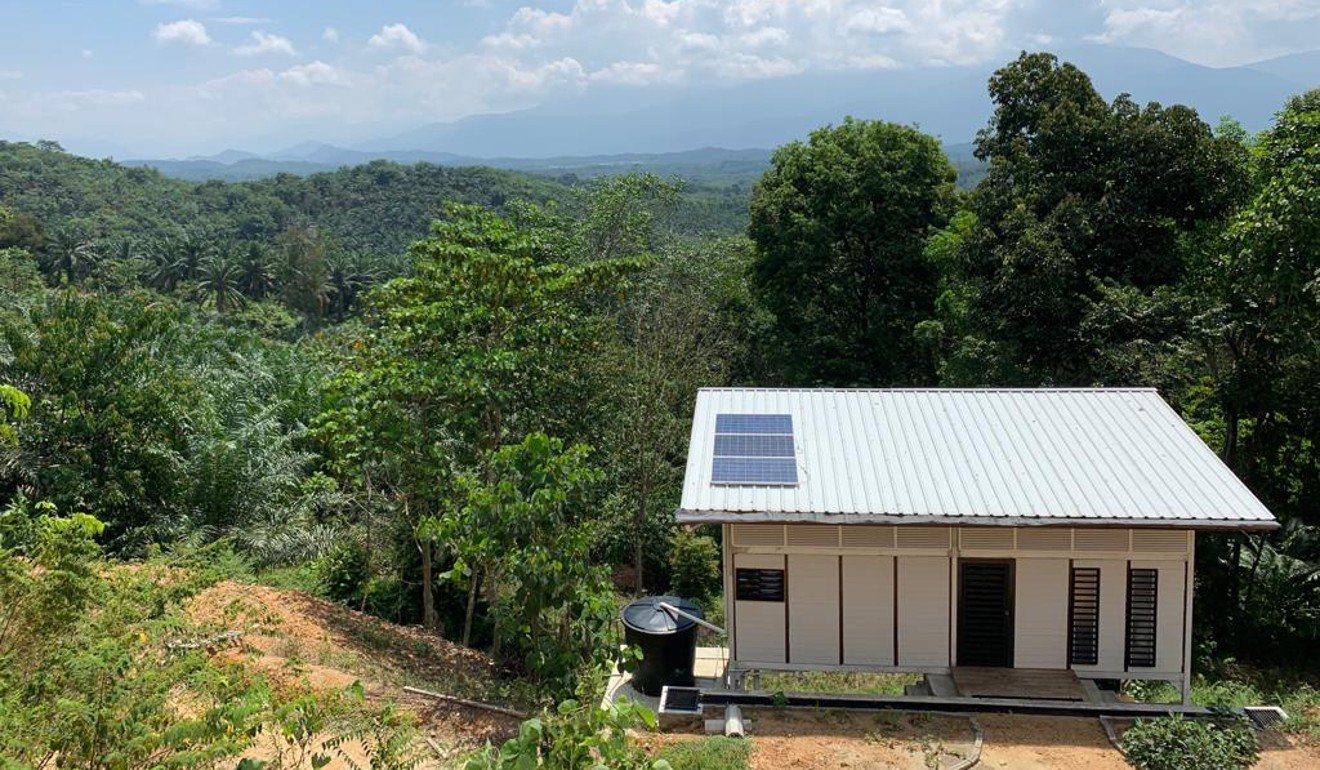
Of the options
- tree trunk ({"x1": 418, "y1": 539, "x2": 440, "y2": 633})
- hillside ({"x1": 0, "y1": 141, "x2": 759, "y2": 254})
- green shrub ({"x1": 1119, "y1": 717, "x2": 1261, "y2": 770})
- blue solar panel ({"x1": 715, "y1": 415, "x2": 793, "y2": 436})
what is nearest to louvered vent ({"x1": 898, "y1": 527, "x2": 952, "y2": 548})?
blue solar panel ({"x1": 715, "y1": 415, "x2": 793, "y2": 436})

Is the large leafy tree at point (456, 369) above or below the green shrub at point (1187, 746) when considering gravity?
above

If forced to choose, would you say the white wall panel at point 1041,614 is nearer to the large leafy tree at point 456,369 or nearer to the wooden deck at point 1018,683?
the wooden deck at point 1018,683

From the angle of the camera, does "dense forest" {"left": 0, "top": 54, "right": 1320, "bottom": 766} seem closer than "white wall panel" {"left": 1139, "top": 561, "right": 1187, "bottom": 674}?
Yes

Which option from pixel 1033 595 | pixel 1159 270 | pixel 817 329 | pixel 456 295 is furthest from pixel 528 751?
pixel 817 329

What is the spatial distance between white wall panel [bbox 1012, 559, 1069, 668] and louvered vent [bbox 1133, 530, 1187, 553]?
769 mm

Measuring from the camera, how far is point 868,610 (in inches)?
401

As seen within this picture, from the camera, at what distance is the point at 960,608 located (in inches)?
401

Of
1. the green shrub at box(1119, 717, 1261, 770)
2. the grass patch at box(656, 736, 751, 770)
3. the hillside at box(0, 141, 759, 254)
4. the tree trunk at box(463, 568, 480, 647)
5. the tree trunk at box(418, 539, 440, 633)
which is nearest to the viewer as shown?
the grass patch at box(656, 736, 751, 770)

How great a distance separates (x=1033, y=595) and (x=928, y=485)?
5.51ft

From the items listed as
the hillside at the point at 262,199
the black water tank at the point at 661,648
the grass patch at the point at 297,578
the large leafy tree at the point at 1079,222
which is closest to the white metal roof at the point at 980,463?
the black water tank at the point at 661,648

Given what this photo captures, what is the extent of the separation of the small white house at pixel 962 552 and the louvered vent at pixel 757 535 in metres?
0.02

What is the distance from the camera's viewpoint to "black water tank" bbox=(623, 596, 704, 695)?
33.5 feet

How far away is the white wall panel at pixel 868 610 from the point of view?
1015 cm

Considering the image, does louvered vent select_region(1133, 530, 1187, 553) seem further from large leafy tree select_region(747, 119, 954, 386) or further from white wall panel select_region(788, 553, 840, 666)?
large leafy tree select_region(747, 119, 954, 386)
